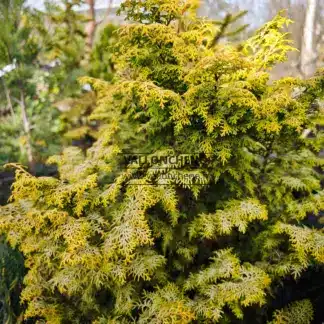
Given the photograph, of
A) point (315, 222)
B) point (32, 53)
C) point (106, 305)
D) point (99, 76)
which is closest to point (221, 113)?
point (106, 305)

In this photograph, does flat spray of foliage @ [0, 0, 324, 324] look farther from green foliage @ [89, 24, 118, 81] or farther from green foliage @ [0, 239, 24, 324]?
green foliage @ [89, 24, 118, 81]

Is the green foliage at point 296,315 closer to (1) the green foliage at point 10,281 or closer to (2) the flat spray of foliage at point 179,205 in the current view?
(2) the flat spray of foliage at point 179,205

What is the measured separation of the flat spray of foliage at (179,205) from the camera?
7.30 feet

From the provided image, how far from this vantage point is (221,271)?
2.26 metres

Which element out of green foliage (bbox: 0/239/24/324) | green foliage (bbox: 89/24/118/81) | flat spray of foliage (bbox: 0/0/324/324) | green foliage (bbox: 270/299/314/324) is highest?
green foliage (bbox: 89/24/118/81)

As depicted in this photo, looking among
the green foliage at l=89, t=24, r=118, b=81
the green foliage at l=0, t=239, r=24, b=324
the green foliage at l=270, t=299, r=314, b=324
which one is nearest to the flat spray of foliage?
the green foliage at l=270, t=299, r=314, b=324

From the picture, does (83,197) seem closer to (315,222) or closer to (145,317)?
(145,317)

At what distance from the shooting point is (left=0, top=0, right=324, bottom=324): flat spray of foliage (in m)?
2.22

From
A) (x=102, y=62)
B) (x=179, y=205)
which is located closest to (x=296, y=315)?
(x=179, y=205)

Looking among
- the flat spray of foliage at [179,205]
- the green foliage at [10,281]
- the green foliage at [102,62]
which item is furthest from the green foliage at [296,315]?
the green foliage at [102,62]

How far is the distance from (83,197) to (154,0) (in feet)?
5.67

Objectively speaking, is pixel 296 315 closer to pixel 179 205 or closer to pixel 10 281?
pixel 179 205

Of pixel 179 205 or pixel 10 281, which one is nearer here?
pixel 179 205

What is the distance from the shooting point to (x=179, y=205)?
2787 millimetres
